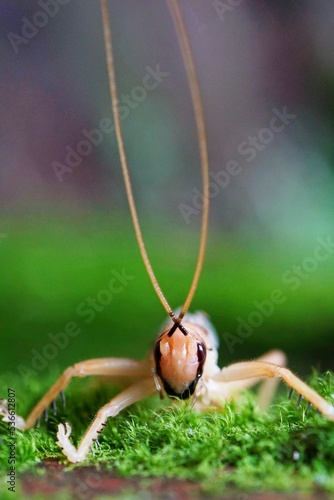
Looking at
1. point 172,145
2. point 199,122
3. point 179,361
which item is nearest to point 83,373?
point 179,361

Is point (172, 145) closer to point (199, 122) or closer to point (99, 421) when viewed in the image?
point (199, 122)

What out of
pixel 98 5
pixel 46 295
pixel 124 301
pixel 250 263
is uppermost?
pixel 98 5

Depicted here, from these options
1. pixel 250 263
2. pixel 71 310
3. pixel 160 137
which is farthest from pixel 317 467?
pixel 160 137

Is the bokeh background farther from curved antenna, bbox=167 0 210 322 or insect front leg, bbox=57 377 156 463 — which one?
curved antenna, bbox=167 0 210 322

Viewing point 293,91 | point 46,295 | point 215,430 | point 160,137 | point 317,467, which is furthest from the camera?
point 293,91

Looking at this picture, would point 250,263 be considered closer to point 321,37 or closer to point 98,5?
point 321,37

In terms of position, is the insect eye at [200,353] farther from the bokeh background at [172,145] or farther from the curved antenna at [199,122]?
the bokeh background at [172,145]

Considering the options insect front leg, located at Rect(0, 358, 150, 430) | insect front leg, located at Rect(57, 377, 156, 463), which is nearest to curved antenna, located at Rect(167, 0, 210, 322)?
insect front leg, located at Rect(57, 377, 156, 463)
